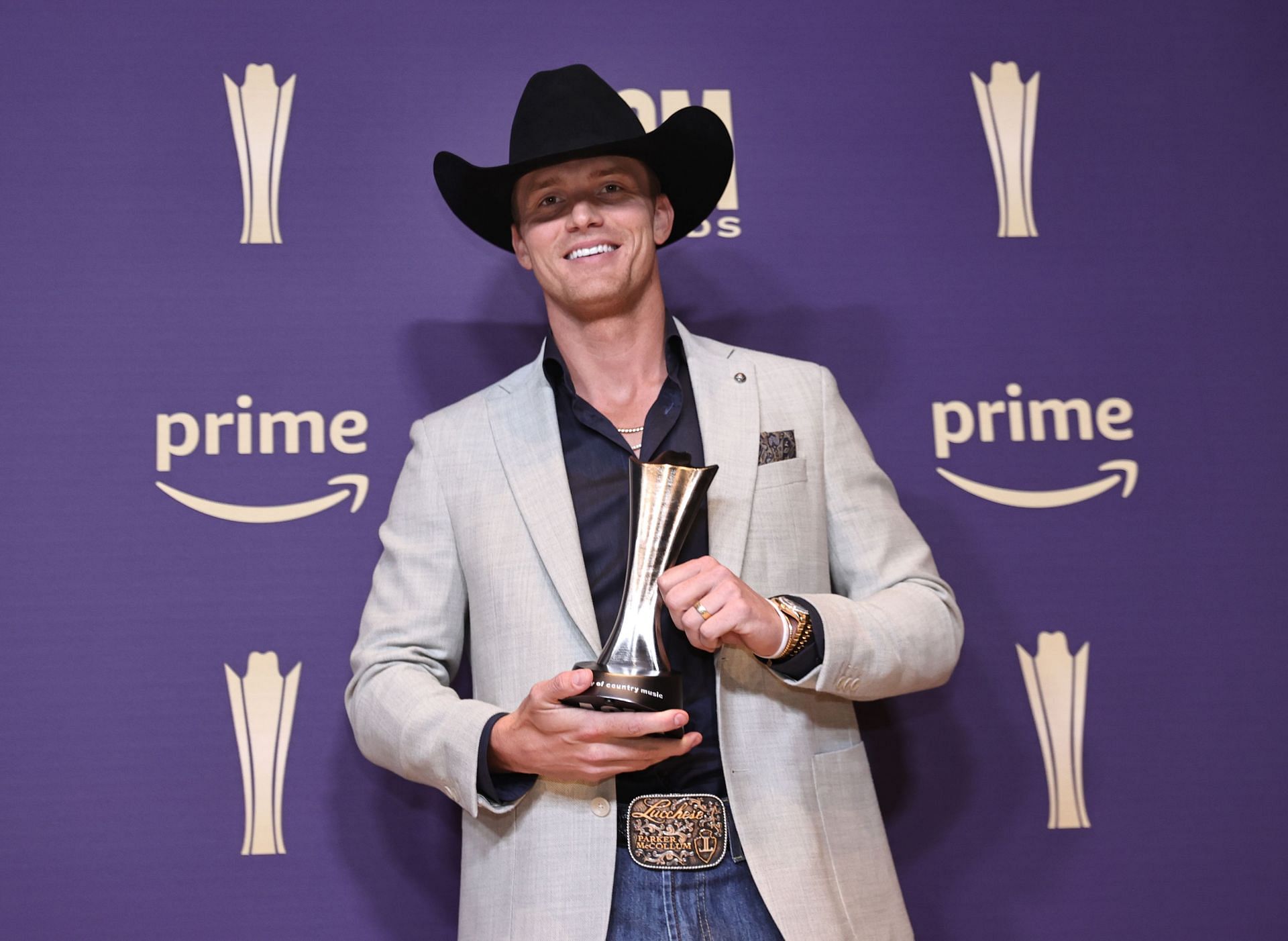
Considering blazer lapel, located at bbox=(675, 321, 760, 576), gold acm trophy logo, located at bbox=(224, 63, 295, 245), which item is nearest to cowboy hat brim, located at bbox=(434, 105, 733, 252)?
blazer lapel, located at bbox=(675, 321, 760, 576)

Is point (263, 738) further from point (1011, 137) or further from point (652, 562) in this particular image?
point (1011, 137)

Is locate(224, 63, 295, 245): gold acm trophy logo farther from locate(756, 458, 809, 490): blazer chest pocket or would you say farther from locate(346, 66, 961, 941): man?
locate(756, 458, 809, 490): blazer chest pocket

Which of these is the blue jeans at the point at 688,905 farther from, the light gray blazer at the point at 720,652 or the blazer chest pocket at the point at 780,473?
the blazer chest pocket at the point at 780,473

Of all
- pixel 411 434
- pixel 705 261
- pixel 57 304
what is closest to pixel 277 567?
pixel 411 434

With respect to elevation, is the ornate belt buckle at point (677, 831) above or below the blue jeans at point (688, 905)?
above

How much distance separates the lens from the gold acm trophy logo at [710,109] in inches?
94.7

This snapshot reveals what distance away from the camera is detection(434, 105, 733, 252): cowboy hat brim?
6.31ft

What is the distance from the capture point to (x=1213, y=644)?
7.59 ft

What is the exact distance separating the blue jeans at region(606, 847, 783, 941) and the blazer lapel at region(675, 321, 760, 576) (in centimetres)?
43

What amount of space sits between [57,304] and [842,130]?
1.57 metres

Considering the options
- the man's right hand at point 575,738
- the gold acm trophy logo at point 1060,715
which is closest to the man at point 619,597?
the man's right hand at point 575,738

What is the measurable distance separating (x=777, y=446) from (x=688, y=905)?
2.25ft

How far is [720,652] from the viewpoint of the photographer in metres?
1.75

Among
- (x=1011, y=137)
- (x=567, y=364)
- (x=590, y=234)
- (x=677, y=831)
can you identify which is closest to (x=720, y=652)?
(x=677, y=831)
